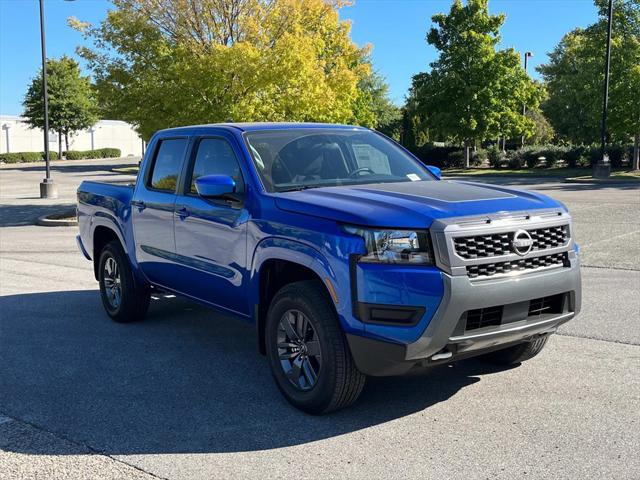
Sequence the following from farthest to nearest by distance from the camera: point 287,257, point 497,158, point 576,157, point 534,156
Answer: point 497,158, point 534,156, point 576,157, point 287,257

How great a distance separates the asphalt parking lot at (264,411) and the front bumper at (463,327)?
0.47 m

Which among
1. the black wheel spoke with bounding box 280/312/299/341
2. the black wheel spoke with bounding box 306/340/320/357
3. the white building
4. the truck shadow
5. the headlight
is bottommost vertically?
the truck shadow

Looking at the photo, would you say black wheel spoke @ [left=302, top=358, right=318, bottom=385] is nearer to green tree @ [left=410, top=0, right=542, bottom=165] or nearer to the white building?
green tree @ [left=410, top=0, right=542, bottom=165]

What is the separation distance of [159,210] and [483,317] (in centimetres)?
318

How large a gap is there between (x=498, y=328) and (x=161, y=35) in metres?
15.3

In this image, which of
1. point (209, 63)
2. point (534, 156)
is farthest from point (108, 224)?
point (534, 156)

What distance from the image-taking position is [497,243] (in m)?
4.10

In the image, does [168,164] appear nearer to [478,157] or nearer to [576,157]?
[576,157]

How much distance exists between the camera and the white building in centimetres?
7141

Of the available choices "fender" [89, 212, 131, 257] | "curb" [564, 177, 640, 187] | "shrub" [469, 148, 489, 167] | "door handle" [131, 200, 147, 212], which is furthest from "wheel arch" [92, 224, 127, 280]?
"shrub" [469, 148, 489, 167]

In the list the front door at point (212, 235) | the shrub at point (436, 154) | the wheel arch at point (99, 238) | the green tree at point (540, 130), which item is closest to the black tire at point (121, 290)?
the wheel arch at point (99, 238)

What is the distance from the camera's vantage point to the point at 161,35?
17.4 metres

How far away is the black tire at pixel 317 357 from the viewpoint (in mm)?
4191

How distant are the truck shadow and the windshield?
151 cm
